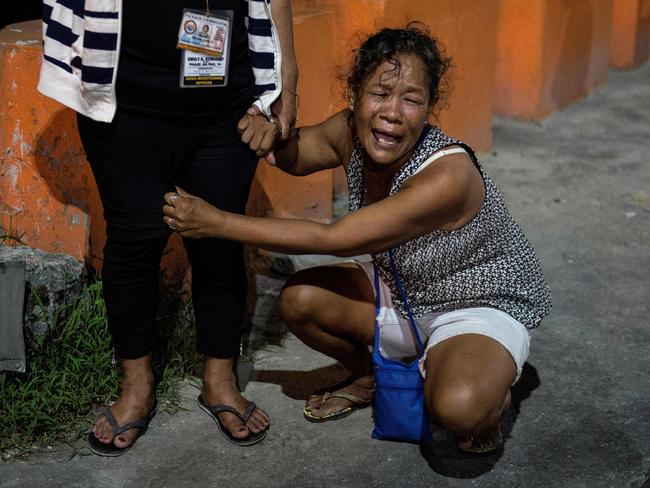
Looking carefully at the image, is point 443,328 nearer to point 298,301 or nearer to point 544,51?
point 298,301

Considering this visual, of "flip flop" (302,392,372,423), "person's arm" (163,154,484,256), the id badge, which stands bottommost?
"flip flop" (302,392,372,423)

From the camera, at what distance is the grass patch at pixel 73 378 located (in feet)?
10.5

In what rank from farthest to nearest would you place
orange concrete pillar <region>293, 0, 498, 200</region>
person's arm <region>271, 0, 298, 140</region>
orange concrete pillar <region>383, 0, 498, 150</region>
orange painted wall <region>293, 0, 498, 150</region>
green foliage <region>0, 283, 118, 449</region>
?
orange concrete pillar <region>383, 0, 498, 150</region>, orange painted wall <region>293, 0, 498, 150</region>, orange concrete pillar <region>293, 0, 498, 200</region>, green foliage <region>0, 283, 118, 449</region>, person's arm <region>271, 0, 298, 140</region>

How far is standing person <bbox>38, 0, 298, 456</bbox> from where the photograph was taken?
273cm

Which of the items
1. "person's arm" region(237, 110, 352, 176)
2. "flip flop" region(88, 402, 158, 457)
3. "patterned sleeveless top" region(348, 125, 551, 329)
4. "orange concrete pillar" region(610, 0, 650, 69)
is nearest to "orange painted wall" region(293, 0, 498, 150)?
"person's arm" region(237, 110, 352, 176)

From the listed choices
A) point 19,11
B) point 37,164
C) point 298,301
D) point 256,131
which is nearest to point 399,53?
point 256,131

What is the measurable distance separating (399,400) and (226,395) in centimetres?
60

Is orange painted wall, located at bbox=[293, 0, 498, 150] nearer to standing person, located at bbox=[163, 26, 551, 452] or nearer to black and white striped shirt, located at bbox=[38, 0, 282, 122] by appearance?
standing person, located at bbox=[163, 26, 551, 452]

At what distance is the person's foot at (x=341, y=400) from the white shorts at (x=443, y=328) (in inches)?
5.6

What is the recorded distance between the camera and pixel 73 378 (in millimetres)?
3348

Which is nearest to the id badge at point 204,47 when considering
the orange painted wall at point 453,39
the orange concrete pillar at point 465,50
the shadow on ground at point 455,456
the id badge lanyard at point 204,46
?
the id badge lanyard at point 204,46

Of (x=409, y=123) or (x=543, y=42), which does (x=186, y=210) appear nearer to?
(x=409, y=123)

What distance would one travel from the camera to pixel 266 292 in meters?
4.03

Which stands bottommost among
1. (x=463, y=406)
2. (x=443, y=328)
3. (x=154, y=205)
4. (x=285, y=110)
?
(x=463, y=406)
